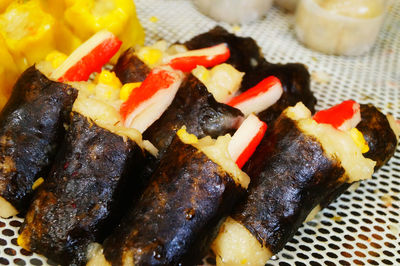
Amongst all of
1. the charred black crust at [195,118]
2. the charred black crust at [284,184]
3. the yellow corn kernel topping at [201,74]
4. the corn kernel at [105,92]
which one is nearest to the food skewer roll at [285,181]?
the charred black crust at [284,184]

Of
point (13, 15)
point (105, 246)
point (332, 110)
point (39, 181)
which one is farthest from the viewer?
point (13, 15)

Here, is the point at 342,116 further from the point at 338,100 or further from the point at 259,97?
the point at 338,100

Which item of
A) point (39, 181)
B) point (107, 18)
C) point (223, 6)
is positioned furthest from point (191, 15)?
point (39, 181)

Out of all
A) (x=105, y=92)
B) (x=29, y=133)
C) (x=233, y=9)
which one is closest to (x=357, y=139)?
(x=105, y=92)

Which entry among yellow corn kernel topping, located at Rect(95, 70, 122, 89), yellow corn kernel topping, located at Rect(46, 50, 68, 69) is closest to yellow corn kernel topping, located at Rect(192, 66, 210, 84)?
yellow corn kernel topping, located at Rect(95, 70, 122, 89)

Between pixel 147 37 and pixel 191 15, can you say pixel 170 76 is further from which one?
pixel 191 15

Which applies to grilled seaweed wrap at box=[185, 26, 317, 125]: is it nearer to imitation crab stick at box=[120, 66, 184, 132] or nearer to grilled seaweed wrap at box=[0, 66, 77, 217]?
imitation crab stick at box=[120, 66, 184, 132]

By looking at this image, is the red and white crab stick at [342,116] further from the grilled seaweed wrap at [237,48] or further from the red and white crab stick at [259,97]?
the grilled seaweed wrap at [237,48]
